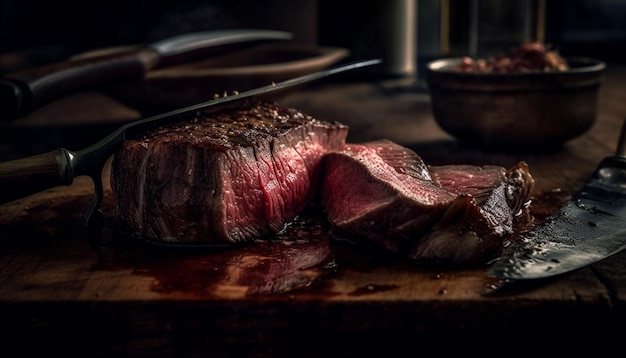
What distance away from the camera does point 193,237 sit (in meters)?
1.70

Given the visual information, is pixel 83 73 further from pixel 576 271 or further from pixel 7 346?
pixel 576 271

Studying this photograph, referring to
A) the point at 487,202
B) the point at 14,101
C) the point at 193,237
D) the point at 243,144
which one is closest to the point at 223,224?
the point at 193,237

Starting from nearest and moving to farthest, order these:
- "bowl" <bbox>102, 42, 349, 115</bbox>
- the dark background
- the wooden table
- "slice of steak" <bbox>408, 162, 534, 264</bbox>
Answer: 1. the wooden table
2. "slice of steak" <bbox>408, 162, 534, 264</bbox>
3. "bowl" <bbox>102, 42, 349, 115</bbox>
4. the dark background

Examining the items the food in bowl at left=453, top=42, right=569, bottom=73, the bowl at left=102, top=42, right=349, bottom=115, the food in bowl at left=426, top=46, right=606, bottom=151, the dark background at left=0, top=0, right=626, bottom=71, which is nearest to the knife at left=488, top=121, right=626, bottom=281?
the food in bowl at left=426, top=46, right=606, bottom=151

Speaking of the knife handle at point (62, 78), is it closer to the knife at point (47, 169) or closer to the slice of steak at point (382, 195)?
the knife at point (47, 169)

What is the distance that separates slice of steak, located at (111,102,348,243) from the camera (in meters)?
1.67

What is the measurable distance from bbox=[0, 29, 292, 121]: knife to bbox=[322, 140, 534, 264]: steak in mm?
1135

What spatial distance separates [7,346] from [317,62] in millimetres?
2018

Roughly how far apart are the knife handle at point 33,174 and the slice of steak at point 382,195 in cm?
68

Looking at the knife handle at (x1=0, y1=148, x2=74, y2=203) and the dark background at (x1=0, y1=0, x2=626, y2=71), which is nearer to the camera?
the knife handle at (x1=0, y1=148, x2=74, y2=203)

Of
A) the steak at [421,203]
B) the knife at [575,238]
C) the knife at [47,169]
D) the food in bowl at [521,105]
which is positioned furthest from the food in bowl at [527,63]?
the knife at [47,169]

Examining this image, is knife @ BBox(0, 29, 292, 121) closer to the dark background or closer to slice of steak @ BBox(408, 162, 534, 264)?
the dark background

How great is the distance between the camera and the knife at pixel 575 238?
4.75 ft

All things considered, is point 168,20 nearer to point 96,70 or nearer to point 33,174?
point 96,70
